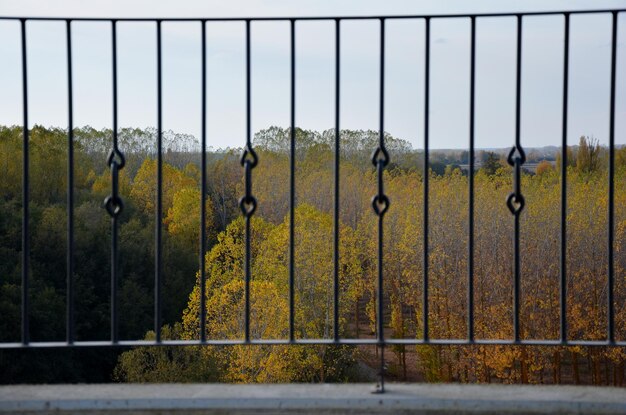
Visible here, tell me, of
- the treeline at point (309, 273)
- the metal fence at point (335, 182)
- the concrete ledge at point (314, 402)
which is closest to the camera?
the concrete ledge at point (314, 402)

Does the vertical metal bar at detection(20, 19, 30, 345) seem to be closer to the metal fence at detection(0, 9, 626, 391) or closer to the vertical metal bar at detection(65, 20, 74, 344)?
the metal fence at detection(0, 9, 626, 391)

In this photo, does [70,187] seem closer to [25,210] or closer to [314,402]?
[25,210]

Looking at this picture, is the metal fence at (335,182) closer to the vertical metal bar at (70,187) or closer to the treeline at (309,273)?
the vertical metal bar at (70,187)

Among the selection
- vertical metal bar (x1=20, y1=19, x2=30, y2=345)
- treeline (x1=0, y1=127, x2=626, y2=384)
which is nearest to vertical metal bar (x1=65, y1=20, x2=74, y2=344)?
vertical metal bar (x1=20, y1=19, x2=30, y2=345)

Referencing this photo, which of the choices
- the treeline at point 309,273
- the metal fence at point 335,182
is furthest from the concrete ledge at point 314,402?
the treeline at point 309,273

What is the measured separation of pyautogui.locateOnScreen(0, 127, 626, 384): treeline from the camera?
1176 inches

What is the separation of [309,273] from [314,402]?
106ft

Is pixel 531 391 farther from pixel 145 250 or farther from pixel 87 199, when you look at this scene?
pixel 87 199

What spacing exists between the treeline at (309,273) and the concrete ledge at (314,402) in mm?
26412

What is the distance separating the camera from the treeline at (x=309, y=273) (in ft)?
98.0

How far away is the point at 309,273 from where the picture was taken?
34.5 meters

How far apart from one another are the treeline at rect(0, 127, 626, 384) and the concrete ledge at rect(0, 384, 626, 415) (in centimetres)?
2641

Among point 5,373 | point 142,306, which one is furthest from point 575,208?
point 5,373

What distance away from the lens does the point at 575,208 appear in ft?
111
